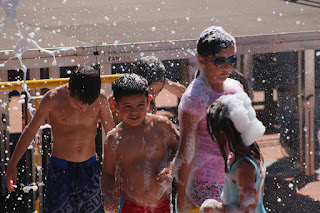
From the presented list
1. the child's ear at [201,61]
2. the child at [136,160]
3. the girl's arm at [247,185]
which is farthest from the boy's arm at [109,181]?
the girl's arm at [247,185]

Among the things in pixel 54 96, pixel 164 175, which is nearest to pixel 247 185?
pixel 164 175

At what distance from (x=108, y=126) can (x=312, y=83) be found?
3.00 m

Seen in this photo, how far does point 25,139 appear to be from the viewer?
3133 mm

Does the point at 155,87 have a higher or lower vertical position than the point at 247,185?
higher

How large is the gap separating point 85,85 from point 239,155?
1.26 m

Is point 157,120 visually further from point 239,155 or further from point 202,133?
point 239,155

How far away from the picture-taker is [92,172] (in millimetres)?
3262

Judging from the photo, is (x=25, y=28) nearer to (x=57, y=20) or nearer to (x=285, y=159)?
(x=57, y=20)

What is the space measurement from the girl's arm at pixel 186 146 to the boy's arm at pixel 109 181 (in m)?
0.37

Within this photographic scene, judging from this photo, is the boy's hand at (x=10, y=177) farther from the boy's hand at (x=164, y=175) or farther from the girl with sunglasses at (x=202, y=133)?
the girl with sunglasses at (x=202, y=133)

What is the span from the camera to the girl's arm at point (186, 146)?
8.14 ft

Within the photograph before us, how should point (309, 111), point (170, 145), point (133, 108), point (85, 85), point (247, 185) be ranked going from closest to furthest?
1. point (247, 185)
2. point (133, 108)
3. point (170, 145)
4. point (85, 85)
5. point (309, 111)

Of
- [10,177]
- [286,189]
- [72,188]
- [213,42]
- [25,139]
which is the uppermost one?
[213,42]

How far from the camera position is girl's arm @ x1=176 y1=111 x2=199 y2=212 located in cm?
248
